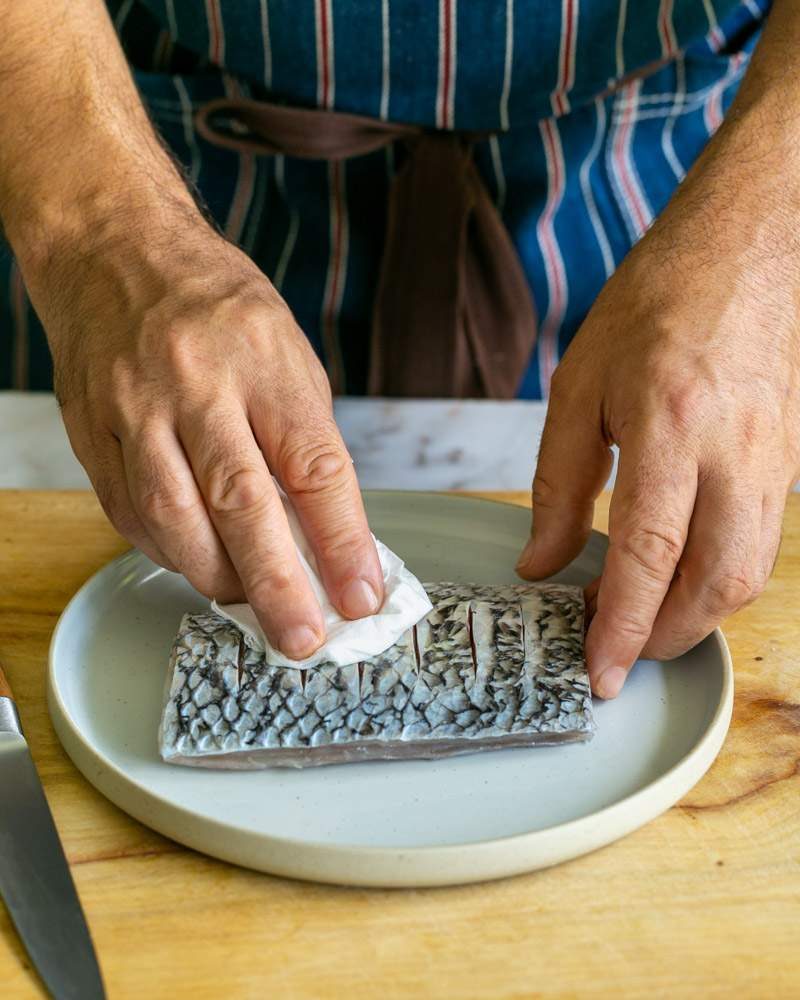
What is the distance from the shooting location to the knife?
799mm

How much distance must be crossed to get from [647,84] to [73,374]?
1.03 metres

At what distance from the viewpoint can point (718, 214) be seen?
114 centimetres

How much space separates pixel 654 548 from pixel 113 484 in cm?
50

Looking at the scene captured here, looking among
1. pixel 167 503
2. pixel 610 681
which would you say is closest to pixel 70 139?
pixel 167 503

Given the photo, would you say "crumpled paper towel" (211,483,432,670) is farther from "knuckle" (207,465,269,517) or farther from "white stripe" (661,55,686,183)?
"white stripe" (661,55,686,183)

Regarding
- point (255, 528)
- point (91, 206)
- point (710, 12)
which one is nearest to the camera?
point (255, 528)

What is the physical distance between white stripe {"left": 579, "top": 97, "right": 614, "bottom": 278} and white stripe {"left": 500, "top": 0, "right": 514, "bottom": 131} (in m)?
0.15

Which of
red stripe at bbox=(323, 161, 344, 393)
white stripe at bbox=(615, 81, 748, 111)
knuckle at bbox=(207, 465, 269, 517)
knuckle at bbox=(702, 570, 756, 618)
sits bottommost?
red stripe at bbox=(323, 161, 344, 393)

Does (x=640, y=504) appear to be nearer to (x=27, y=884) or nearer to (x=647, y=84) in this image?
(x=27, y=884)

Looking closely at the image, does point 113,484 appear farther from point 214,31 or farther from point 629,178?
point 629,178

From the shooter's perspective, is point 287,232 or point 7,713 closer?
point 7,713

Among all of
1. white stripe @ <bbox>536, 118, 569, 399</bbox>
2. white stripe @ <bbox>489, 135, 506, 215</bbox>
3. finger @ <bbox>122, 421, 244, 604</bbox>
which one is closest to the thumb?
finger @ <bbox>122, 421, 244, 604</bbox>

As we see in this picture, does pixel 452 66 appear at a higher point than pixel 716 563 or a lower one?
higher

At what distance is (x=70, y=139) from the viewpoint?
4.04 feet
